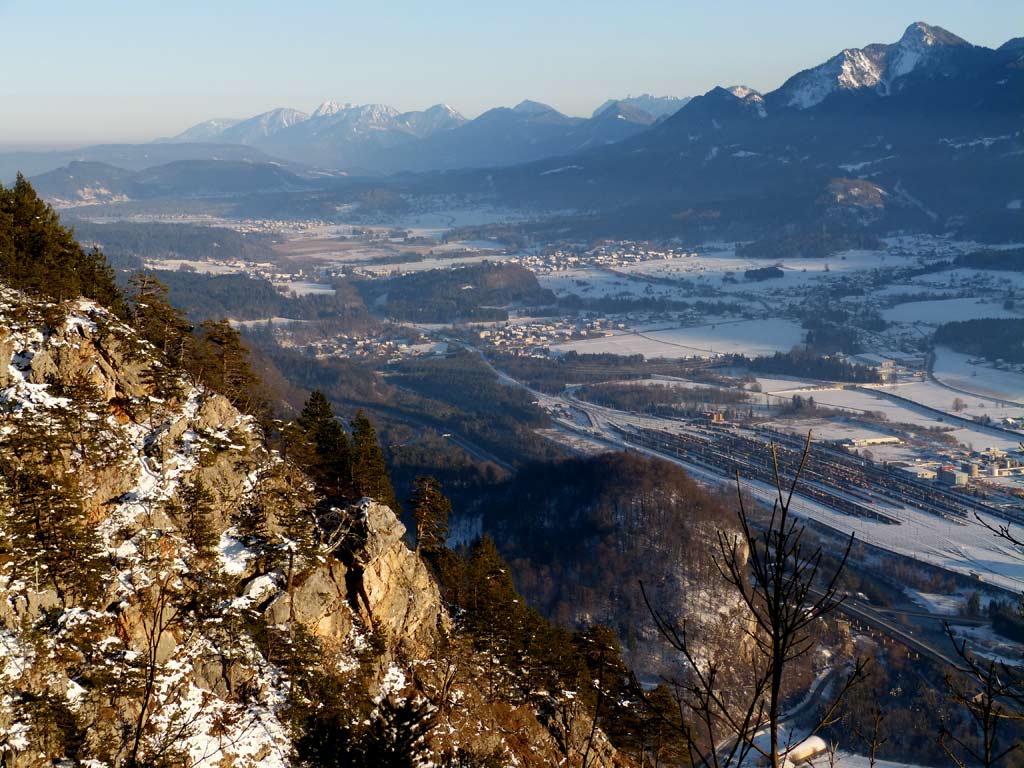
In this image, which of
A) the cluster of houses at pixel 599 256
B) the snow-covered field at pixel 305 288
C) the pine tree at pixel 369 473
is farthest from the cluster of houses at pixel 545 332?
the pine tree at pixel 369 473

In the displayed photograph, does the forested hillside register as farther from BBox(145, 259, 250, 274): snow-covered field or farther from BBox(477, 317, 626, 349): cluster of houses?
BBox(145, 259, 250, 274): snow-covered field

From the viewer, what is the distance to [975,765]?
26.6m

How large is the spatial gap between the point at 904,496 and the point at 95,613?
42.6 m

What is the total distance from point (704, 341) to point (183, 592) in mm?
81282

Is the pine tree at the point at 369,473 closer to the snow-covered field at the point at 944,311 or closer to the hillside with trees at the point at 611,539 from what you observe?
the hillside with trees at the point at 611,539

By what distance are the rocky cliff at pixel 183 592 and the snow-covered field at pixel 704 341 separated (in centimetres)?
7020

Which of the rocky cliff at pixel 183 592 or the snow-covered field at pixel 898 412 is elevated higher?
the rocky cliff at pixel 183 592

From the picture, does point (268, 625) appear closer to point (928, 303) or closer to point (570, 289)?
point (928, 303)

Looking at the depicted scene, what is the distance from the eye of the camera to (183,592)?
12.9 m

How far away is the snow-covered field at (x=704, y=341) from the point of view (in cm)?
8531

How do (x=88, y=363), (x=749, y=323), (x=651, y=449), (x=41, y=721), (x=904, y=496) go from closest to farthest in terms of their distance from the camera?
(x=41, y=721) → (x=88, y=363) → (x=904, y=496) → (x=651, y=449) → (x=749, y=323)

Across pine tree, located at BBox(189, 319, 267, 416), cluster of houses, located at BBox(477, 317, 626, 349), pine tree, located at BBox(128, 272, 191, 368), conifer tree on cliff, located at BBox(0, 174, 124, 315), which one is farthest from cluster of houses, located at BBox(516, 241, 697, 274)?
pine tree, located at BBox(128, 272, 191, 368)

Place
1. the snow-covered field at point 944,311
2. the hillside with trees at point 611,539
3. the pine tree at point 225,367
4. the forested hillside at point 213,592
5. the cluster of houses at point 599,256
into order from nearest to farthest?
1. the forested hillside at point 213,592
2. the pine tree at point 225,367
3. the hillside with trees at point 611,539
4. the snow-covered field at point 944,311
5. the cluster of houses at point 599,256

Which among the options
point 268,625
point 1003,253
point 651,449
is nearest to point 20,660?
point 268,625
